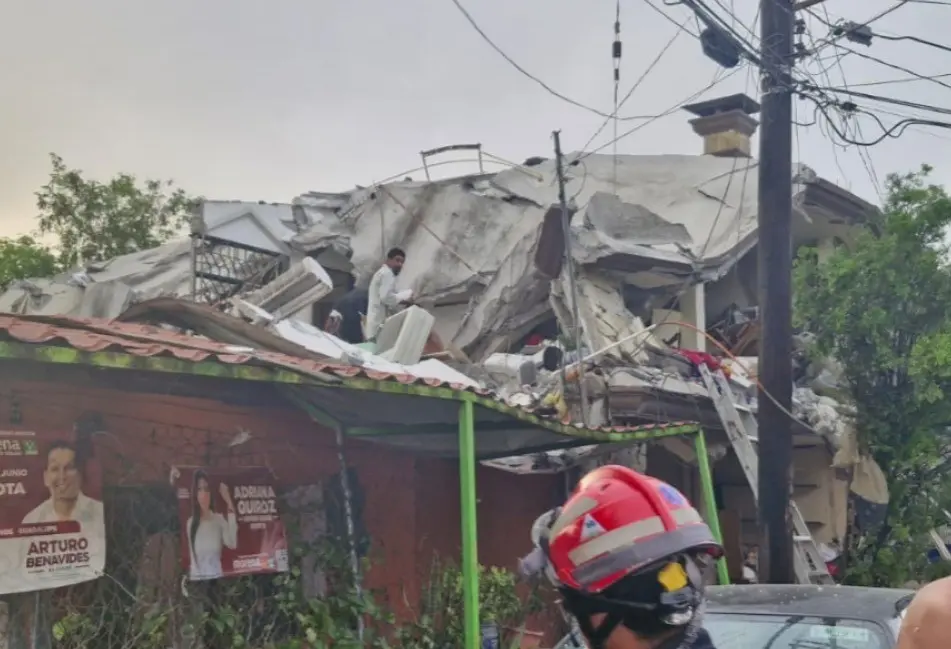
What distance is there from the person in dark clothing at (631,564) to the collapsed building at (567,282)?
7116mm

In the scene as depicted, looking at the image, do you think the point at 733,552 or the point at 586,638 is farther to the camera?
the point at 733,552

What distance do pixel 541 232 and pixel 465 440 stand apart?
6655 mm

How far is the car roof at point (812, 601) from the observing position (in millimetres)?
5012

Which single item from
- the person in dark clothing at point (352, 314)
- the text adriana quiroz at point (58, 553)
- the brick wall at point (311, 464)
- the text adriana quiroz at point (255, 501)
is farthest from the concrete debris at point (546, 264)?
the text adriana quiroz at point (58, 553)

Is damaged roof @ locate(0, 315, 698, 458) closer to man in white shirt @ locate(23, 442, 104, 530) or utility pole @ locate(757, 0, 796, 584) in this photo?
man in white shirt @ locate(23, 442, 104, 530)

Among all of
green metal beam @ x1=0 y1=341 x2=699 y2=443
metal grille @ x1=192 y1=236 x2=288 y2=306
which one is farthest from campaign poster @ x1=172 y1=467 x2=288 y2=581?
metal grille @ x1=192 y1=236 x2=288 y2=306

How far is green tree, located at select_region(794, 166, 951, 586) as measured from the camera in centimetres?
1083

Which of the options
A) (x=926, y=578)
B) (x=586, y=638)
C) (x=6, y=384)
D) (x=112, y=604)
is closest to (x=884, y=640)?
(x=586, y=638)

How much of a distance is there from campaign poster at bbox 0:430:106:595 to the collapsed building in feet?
13.3

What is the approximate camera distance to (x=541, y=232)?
40.5ft

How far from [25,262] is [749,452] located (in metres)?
17.6

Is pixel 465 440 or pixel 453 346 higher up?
pixel 453 346

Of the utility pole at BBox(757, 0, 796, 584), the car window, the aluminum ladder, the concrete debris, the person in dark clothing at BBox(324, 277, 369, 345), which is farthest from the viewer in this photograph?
the person in dark clothing at BBox(324, 277, 369, 345)

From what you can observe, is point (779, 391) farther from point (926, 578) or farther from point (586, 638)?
point (586, 638)
